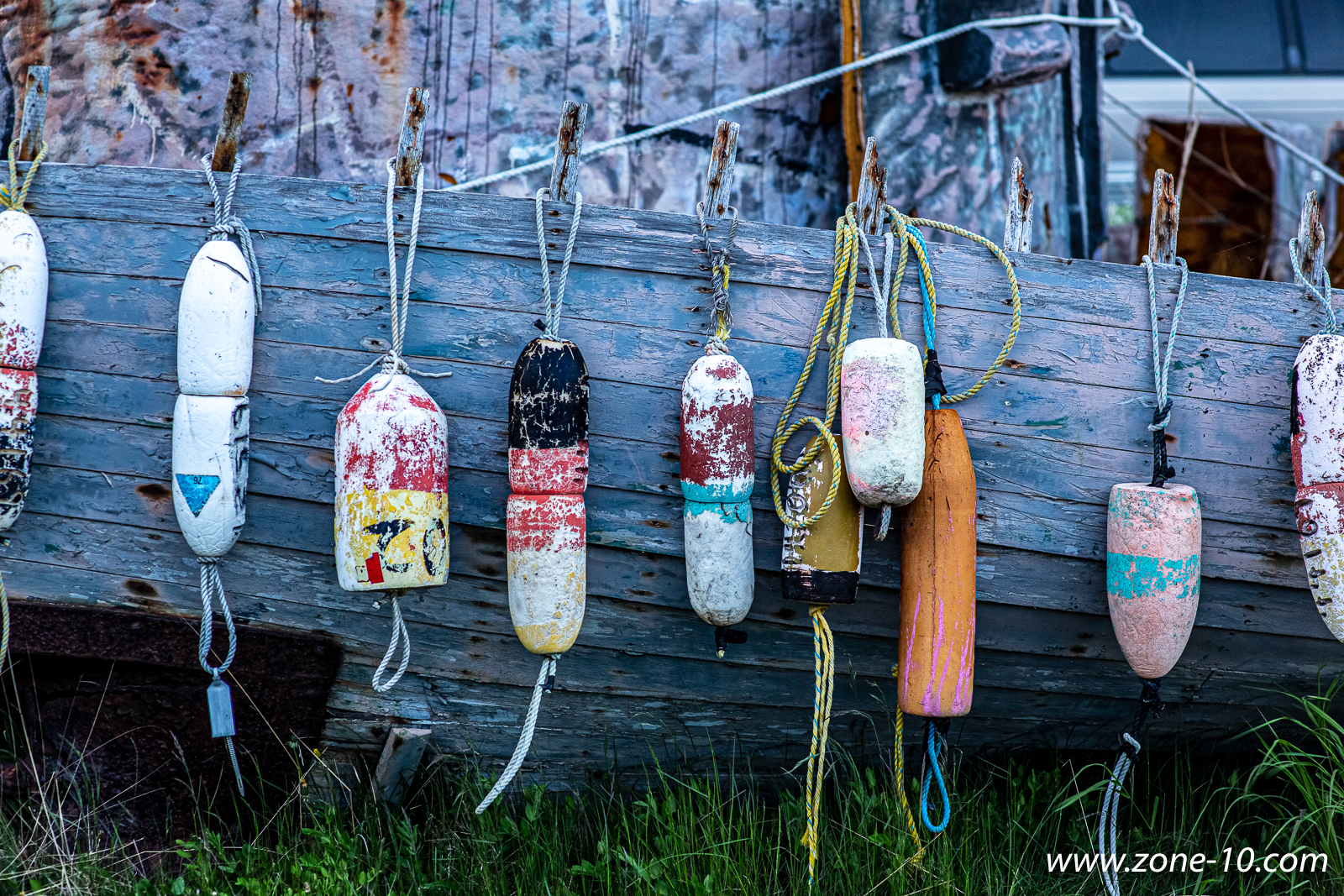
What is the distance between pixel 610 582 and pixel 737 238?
0.77 metres

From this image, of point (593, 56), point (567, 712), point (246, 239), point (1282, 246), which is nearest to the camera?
point (246, 239)

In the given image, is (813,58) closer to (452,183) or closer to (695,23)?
(695,23)

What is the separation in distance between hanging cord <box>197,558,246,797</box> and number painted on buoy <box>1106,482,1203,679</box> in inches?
72.1

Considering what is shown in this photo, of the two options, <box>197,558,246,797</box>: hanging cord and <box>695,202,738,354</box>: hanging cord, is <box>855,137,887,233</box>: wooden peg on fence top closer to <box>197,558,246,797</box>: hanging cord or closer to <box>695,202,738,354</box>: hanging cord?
<box>695,202,738,354</box>: hanging cord

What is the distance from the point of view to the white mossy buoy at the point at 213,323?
6.00ft

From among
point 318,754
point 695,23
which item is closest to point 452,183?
point 695,23

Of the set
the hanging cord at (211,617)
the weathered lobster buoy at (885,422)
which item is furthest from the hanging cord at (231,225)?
the weathered lobster buoy at (885,422)

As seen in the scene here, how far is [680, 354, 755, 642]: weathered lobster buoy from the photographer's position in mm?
1846

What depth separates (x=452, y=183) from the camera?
2791mm

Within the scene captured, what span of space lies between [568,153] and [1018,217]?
0.99 metres

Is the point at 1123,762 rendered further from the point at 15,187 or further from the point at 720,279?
the point at 15,187

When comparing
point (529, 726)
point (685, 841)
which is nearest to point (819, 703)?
point (685, 841)

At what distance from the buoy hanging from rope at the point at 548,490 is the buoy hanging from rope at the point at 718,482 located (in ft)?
0.69

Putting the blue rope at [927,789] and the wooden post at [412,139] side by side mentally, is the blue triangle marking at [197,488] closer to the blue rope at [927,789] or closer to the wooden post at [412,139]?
the wooden post at [412,139]
